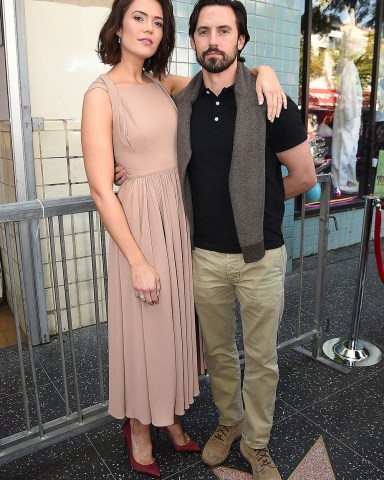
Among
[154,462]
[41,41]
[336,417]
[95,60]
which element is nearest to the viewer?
[154,462]

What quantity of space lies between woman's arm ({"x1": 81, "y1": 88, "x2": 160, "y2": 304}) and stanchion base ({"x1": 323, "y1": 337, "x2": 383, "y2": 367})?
1.80 meters

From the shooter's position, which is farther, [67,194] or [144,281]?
[67,194]

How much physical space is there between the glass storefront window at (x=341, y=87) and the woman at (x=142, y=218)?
139 inches

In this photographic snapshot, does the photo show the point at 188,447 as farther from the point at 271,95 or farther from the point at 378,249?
the point at 378,249

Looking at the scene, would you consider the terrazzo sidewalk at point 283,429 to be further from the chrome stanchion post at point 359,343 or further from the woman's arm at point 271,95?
the woman's arm at point 271,95

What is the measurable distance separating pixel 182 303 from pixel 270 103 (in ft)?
2.90

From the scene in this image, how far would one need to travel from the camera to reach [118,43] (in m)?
1.86

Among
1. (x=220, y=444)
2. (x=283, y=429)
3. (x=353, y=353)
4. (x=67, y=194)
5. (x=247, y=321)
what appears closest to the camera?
(x=247, y=321)

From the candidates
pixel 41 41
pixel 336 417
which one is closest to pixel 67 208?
pixel 41 41

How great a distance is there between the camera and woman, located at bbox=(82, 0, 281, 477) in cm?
174

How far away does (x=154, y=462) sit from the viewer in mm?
2115

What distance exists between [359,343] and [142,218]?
211cm

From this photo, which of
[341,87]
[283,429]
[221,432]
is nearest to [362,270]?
[283,429]

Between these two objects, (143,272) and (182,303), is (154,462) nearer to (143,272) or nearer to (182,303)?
(182,303)
